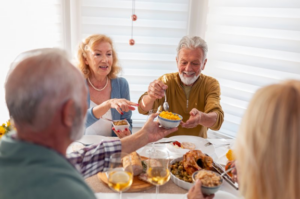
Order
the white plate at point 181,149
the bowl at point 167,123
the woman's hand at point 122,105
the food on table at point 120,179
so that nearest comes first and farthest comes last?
the food on table at point 120,179
the bowl at point 167,123
the white plate at point 181,149
the woman's hand at point 122,105

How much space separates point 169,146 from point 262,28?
4.91 ft

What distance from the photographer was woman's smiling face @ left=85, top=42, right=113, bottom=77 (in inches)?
86.9

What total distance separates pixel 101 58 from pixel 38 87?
1548 mm

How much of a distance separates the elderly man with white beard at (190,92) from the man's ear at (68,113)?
3.85 feet

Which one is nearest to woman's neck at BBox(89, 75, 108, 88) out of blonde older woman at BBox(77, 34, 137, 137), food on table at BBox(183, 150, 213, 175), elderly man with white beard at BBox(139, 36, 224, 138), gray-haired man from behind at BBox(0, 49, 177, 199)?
blonde older woman at BBox(77, 34, 137, 137)

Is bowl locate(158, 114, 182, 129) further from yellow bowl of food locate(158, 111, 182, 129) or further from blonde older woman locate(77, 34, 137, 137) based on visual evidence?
blonde older woman locate(77, 34, 137, 137)

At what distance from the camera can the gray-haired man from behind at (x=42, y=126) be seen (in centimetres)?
70

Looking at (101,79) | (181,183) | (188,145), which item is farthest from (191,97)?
(181,183)

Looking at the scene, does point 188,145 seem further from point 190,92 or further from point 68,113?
point 68,113

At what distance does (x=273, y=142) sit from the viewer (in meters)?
0.68

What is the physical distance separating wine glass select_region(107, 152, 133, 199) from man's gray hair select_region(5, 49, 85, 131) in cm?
41

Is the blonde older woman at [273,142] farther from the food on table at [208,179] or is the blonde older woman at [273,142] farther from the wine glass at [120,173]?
the wine glass at [120,173]

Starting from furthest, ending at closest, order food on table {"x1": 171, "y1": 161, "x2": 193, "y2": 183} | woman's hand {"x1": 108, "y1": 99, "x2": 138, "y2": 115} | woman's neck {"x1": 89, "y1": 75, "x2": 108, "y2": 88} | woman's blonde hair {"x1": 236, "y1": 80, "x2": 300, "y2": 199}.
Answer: woman's neck {"x1": 89, "y1": 75, "x2": 108, "y2": 88}, woman's hand {"x1": 108, "y1": 99, "x2": 138, "y2": 115}, food on table {"x1": 171, "y1": 161, "x2": 193, "y2": 183}, woman's blonde hair {"x1": 236, "y1": 80, "x2": 300, "y2": 199}

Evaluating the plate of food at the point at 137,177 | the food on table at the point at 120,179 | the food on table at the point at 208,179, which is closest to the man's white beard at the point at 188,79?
the plate of food at the point at 137,177
